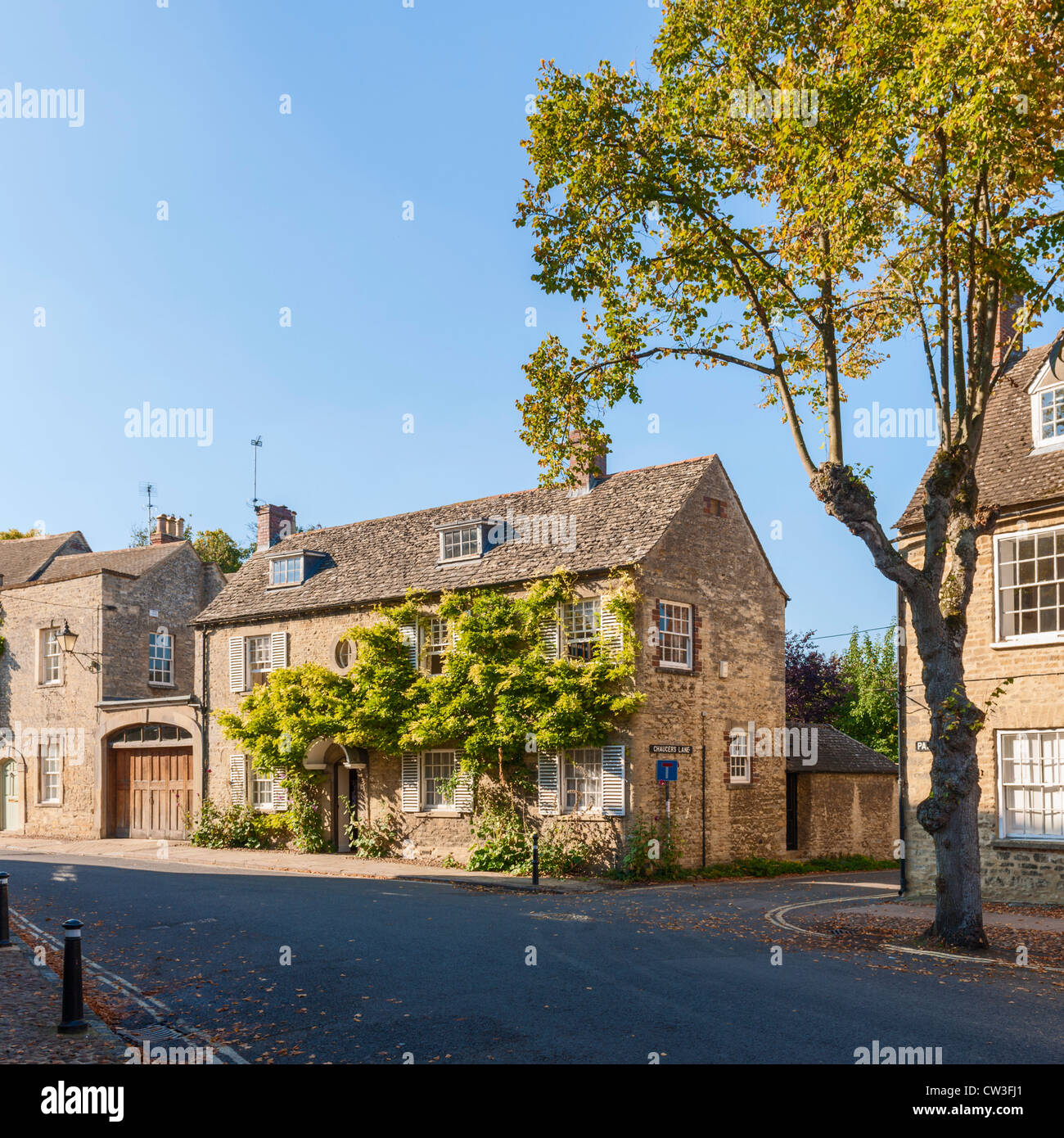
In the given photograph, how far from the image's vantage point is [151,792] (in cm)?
3381

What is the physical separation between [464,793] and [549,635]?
14.2ft

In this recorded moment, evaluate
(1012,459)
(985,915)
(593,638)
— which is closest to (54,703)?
(593,638)

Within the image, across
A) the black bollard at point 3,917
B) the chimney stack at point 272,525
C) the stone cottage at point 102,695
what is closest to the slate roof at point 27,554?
the stone cottage at point 102,695

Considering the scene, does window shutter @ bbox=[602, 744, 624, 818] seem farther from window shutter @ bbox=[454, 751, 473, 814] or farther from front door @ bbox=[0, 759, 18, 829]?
front door @ bbox=[0, 759, 18, 829]

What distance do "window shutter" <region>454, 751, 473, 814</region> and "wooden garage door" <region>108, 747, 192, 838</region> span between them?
10.9 metres

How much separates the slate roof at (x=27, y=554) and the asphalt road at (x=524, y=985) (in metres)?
25.7

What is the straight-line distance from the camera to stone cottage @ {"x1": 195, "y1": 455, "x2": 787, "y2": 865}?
78.4ft

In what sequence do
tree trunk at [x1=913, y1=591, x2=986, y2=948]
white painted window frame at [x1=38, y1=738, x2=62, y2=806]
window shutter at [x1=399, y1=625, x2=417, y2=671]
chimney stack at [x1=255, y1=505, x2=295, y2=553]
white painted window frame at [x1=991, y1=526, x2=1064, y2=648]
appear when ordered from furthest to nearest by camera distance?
white painted window frame at [x1=38, y1=738, x2=62, y2=806]
chimney stack at [x1=255, y1=505, x2=295, y2=553]
window shutter at [x1=399, y1=625, x2=417, y2=671]
white painted window frame at [x1=991, y1=526, x2=1064, y2=648]
tree trunk at [x1=913, y1=591, x2=986, y2=948]

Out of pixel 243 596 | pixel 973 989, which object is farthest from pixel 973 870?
pixel 243 596

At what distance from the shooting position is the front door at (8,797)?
123 feet

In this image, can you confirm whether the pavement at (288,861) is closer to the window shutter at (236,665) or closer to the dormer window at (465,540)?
the window shutter at (236,665)

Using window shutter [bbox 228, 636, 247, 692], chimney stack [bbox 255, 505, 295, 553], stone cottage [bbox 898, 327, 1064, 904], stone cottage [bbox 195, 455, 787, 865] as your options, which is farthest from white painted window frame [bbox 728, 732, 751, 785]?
chimney stack [bbox 255, 505, 295, 553]

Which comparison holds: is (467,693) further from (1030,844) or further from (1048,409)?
(1048,409)
